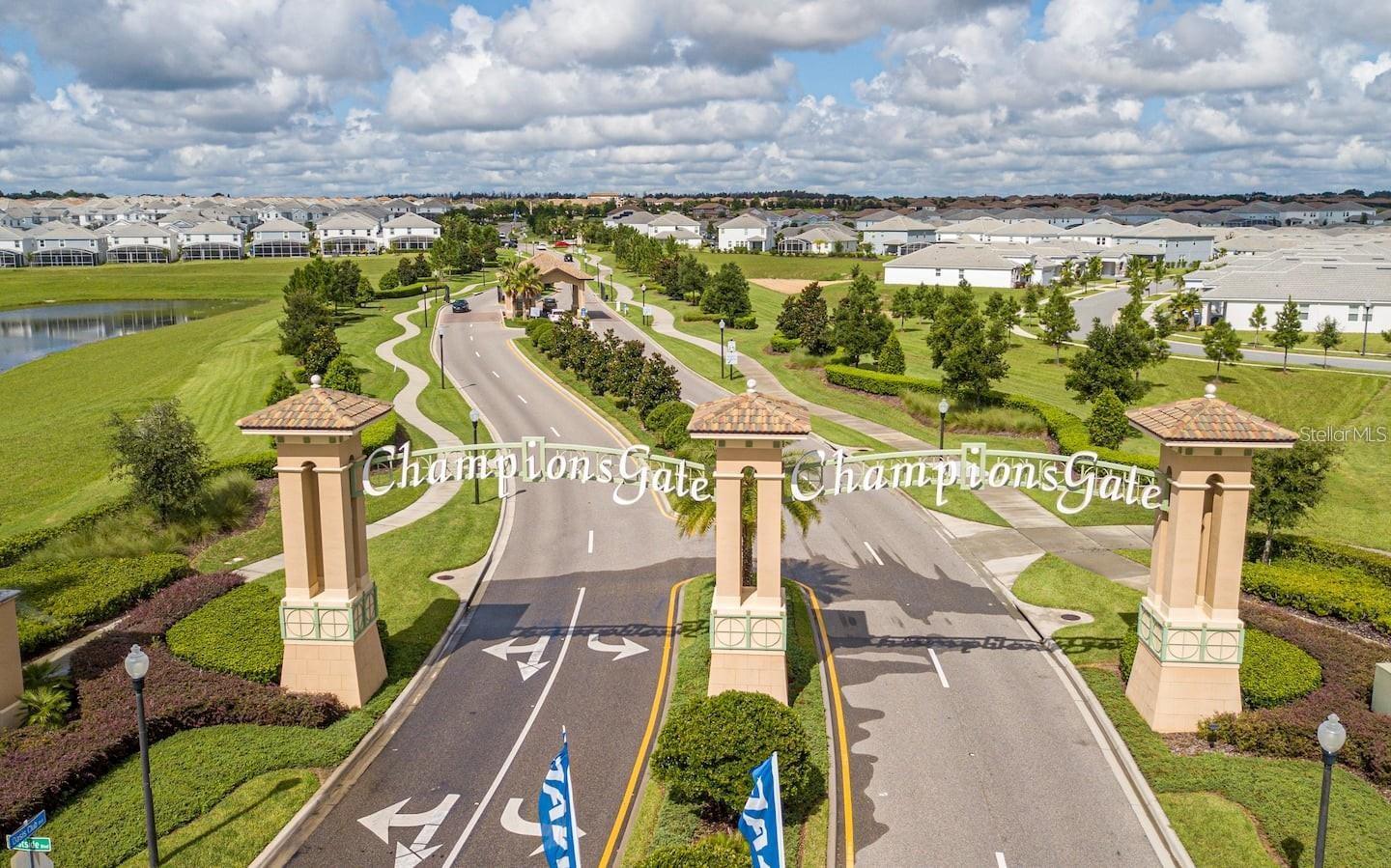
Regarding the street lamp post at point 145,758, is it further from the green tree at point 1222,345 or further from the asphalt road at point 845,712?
the green tree at point 1222,345

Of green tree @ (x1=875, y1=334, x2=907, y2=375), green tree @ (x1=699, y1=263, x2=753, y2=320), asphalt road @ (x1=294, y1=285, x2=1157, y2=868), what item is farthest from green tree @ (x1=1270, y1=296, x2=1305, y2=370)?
asphalt road @ (x1=294, y1=285, x2=1157, y2=868)

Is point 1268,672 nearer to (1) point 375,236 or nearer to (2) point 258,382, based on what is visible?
(2) point 258,382

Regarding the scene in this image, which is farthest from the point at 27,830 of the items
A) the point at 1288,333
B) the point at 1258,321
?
the point at 1258,321

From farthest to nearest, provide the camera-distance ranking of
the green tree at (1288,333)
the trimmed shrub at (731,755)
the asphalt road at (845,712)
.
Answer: the green tree at (1288,333), the asphalt road at (845,712), the trimmed shrub at (731,755)

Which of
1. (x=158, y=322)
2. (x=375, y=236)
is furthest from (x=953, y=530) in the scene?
(x=375, y=236)

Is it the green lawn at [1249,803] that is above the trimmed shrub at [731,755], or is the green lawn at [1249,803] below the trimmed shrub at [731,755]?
below

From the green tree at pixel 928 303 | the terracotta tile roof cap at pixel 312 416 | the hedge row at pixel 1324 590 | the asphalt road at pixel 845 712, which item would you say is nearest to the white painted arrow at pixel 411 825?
the asphalt road at pixel 845 712
